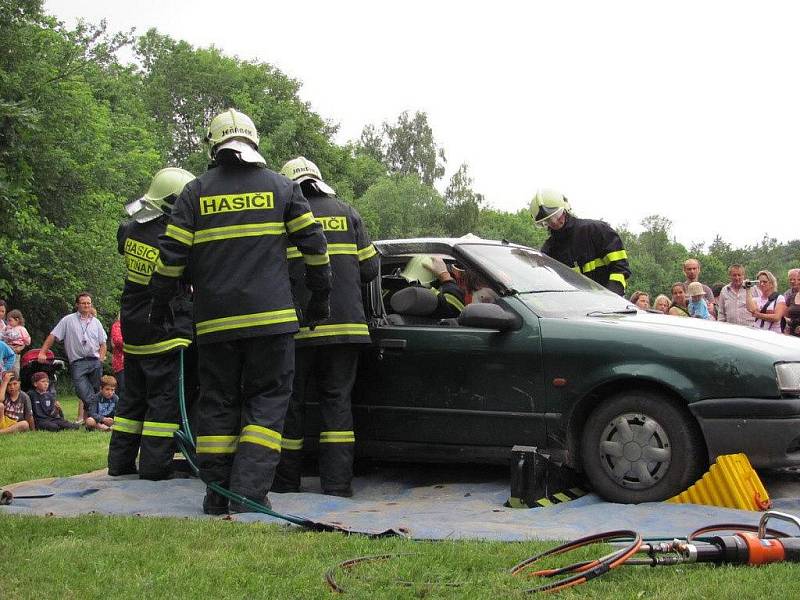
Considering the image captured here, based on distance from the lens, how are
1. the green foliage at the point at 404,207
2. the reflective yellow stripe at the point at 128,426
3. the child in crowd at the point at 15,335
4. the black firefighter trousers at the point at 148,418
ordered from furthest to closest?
the green foliage at the point at 404,207
the child in crowd at the point at 15,335
the reflective yellow stripe at the point at 128,426
the black firefighter trousers at the point at 148,418

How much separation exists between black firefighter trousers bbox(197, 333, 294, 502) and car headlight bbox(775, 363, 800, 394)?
261 cm

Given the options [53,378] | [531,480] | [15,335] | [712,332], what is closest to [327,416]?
[531,480]

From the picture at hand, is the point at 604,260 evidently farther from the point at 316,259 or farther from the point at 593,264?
the point at 316,259

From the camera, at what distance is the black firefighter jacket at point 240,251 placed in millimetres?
5375

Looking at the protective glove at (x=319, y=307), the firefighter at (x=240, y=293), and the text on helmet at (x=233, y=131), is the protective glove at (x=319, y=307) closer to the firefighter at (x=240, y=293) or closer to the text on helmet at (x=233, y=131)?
the firefighter at (x=240, y=293)

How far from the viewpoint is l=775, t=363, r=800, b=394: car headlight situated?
5238 mm

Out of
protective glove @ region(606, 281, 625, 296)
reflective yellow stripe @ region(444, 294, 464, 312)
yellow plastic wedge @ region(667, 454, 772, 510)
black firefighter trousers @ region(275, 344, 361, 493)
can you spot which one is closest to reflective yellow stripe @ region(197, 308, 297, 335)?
black firefighter trousers @ region(275, 344, 361, 493)

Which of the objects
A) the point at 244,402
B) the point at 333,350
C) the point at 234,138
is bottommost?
the point at 244,402

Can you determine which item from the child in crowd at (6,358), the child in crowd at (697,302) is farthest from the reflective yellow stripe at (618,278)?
the child in crowd at (6,358)

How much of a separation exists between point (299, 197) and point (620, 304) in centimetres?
226

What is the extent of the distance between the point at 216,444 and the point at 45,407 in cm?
770

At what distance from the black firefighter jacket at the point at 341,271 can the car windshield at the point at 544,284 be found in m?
0.66

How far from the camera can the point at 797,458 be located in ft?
17.2

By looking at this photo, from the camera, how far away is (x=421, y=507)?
18.3 feet
